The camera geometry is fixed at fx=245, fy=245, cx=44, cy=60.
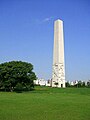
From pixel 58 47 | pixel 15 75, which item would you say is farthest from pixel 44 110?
pixel 58 47

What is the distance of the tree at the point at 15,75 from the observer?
196 ft

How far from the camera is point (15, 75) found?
2336 inches

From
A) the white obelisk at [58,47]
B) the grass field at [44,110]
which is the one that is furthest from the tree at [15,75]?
the grass field at [44,110]

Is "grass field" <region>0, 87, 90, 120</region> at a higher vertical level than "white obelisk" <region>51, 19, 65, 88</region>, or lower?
lower

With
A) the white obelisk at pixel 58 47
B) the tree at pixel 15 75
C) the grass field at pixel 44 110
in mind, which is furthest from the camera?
the white obelisk at pixel 58 47

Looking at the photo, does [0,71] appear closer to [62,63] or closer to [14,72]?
[14,72]

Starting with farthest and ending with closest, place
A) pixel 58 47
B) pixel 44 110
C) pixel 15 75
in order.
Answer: pixel 58 47
pixel 15 75
pixel 44 110

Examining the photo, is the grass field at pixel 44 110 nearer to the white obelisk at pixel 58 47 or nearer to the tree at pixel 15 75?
the tree at pixel 15 75

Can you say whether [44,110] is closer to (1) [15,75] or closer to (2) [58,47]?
(1) [15,75]

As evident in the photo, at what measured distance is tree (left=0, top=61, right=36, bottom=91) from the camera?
5984 centimetres

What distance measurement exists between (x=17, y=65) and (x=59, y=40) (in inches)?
1075

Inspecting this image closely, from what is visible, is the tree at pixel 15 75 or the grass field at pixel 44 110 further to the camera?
the tree at pixel 15 75

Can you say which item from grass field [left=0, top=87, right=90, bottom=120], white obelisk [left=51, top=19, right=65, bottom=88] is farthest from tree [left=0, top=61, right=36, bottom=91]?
grass field [left=0, top=87, right=90, bottom=120]

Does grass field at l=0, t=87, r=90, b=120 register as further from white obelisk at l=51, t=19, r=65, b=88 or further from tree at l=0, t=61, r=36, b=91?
white obelisk at l=51, t=19, r=65, b=88
